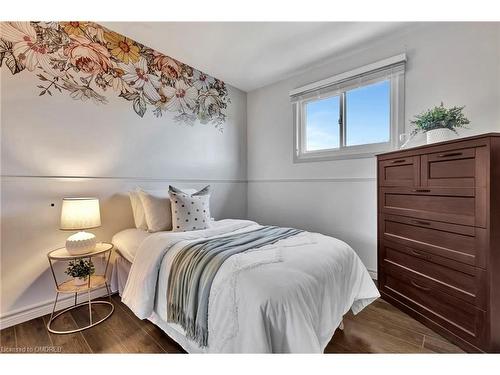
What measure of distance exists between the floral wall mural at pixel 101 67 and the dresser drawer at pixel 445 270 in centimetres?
261

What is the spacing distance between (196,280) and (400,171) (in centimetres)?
177

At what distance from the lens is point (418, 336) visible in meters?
1.53

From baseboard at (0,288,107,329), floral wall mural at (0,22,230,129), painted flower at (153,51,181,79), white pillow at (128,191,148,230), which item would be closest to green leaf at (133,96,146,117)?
floral wall mural at (0,22,230,129)

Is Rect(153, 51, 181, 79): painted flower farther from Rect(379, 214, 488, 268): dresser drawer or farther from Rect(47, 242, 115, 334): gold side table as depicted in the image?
Rect(379, 214, 488, 268): dresser drawer

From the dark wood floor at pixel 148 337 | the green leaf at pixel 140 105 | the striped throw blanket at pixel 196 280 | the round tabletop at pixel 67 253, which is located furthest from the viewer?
the green leaf at pixel 140 105

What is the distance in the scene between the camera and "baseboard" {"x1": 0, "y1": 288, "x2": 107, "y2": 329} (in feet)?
5.37

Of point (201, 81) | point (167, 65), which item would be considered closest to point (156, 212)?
point (167, 65)

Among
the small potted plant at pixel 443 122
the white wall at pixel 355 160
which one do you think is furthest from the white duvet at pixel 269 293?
the small potted plant at pixel 443 122

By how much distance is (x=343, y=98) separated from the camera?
262 cm

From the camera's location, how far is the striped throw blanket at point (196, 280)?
1177 millimetres

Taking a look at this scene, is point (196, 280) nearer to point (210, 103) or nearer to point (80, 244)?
point (80, 244)

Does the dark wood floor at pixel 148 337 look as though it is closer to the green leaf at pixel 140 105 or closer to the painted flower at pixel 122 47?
the green leaf at pixel 140 105

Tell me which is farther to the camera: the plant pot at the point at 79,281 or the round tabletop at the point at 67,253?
the plant pot at the point at 79,281
